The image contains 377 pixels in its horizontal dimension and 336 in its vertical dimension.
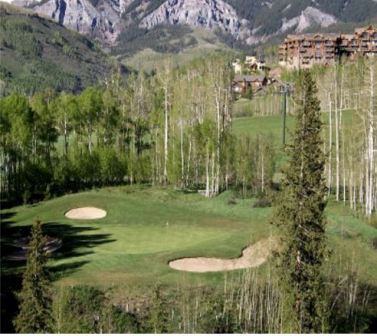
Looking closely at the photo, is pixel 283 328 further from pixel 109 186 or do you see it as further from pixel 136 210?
pixel 109 186

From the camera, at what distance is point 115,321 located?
3183 centimetres

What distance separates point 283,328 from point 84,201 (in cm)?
4192

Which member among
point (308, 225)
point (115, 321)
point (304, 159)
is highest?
point (304, 159)

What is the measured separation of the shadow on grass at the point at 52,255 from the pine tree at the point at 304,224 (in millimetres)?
12784

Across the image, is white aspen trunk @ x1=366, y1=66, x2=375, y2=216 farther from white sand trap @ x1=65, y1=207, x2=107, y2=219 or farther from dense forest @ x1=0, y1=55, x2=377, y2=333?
white sand trap @ x1=65, y1=207, x2=107, y2=219

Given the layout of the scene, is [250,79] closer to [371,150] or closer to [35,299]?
[371,150]

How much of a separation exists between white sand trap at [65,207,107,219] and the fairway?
685 mm

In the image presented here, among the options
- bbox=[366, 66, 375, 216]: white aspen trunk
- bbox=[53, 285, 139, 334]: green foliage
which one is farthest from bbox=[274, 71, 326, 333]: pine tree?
bbox=[366, 66, 375, 216]: white aspen trunk

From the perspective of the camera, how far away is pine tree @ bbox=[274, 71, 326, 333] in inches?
1156

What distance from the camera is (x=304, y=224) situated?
30.4 metres

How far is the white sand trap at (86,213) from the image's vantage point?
212ft

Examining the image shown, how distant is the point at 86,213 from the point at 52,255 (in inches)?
729

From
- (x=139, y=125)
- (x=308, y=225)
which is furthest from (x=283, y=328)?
(x=139, y=125)

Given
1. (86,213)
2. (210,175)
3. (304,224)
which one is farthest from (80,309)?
(210,175)
